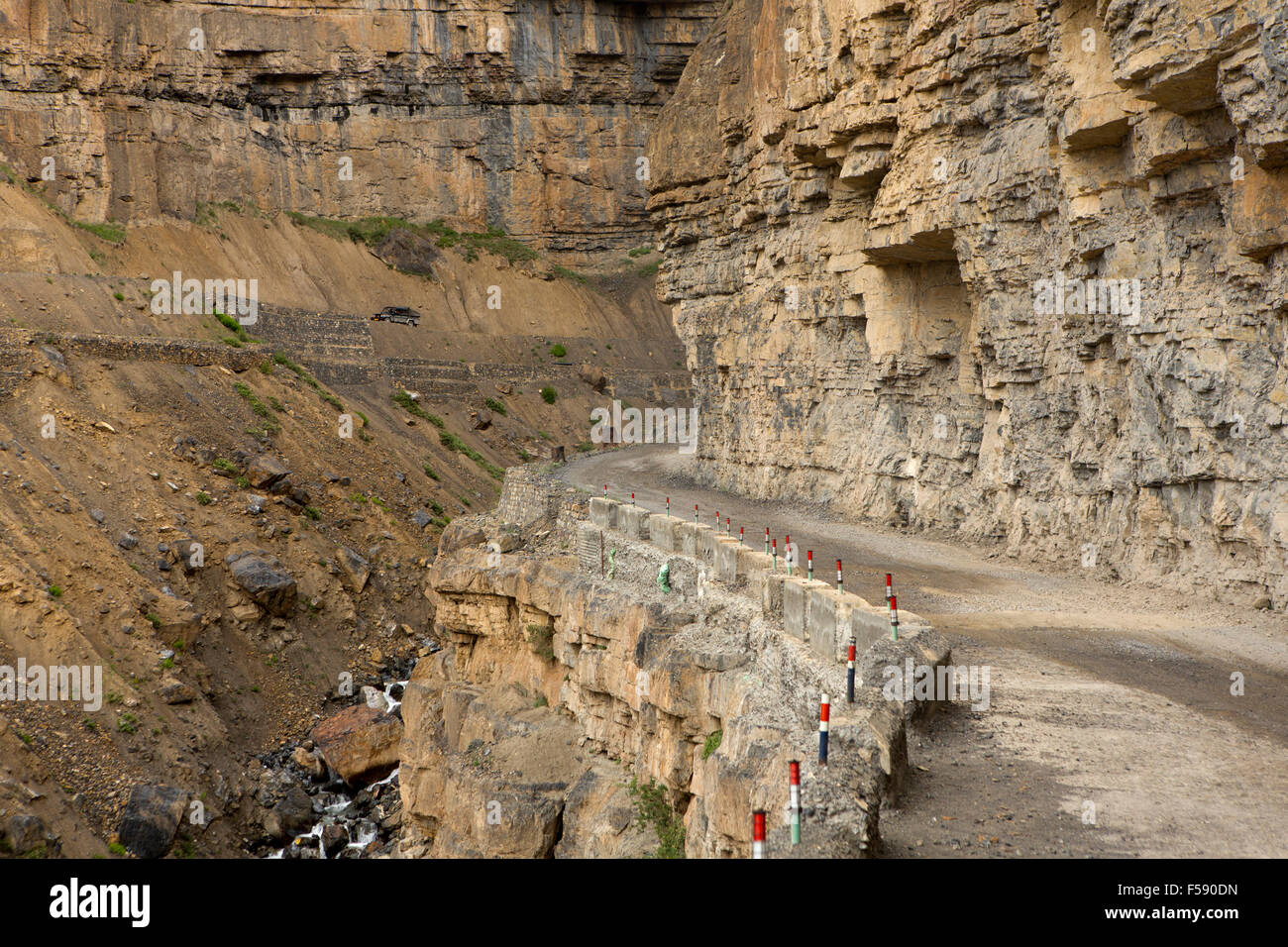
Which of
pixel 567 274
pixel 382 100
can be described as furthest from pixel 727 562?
pixel 382 100

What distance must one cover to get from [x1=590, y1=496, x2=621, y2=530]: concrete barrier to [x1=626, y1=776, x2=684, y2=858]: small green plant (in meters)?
5.76

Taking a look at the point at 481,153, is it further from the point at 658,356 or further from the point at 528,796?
the point at 528,796

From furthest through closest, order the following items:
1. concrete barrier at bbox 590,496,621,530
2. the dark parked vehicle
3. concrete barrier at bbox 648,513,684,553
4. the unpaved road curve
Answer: the dark parked vehicle < concrete barrier at bbox 590,496,621,530 < concrete barrier at bbox 648,513,684,553 < the unpaved road curve

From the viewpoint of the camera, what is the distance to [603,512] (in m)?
20.2

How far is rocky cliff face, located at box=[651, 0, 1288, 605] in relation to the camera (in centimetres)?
1285

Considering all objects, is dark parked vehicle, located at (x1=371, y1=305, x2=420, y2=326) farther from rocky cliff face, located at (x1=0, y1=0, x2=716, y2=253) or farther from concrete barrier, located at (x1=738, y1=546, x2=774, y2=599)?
concrete barrier, located at (x1=738, y1=546, x2=774, y2=599)

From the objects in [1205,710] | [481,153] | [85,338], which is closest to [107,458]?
[85,338]

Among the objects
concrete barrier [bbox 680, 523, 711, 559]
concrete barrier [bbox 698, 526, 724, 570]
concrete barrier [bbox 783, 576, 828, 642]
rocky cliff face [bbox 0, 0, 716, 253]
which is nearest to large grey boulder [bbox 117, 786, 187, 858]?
concrete barrier [bbox 680, 523, 711, 559]

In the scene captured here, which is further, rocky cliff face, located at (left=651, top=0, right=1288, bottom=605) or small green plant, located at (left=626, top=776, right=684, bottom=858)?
small green plant, located at (left=626, top=776, right=684, bottom=858)

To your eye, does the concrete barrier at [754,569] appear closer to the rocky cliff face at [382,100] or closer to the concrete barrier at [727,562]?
the concrete barrier at [727,562]

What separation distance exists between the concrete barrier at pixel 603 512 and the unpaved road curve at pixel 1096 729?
16.7 feet

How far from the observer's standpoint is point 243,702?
23812mm

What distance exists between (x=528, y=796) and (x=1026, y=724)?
910cm

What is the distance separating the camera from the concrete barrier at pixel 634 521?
1830 cm
